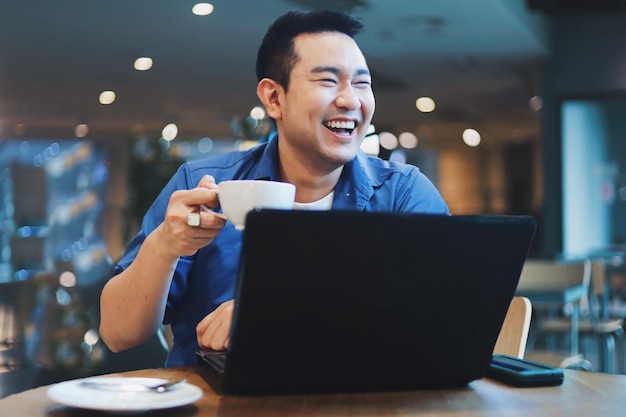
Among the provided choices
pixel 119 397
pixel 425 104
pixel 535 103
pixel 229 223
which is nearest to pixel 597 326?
pixel 425 104

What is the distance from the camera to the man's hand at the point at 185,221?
1084mm

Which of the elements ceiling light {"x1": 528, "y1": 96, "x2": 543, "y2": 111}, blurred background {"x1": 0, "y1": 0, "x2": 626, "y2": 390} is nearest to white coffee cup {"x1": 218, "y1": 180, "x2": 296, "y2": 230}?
blurred background {"x1": 0, "y1": 0, "x2": 626, "y2": 390}

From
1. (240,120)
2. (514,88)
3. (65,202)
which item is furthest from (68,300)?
(514,88)

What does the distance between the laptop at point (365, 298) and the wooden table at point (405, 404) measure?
2 cm

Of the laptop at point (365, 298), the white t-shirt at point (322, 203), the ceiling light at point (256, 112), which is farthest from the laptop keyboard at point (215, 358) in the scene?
the ceiling light at point (256, 112)

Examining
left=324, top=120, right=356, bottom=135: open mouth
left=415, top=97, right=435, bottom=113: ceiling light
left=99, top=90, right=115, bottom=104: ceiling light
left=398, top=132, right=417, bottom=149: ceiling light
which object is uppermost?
left=415, top=97, right=435, bottom=113: ceiling light

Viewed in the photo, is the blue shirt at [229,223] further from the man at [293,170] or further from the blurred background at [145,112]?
the blurred background at [145,112]

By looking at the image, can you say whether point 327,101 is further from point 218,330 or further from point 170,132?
point 170,132

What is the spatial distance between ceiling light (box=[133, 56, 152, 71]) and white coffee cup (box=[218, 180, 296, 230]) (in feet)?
11.5

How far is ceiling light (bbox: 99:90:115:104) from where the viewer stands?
422 cm

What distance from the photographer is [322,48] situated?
61.1 inches

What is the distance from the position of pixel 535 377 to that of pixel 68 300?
3.28 metres

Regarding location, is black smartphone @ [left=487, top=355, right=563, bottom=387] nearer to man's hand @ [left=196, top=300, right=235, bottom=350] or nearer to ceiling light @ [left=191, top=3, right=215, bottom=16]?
man's hand @ [left=196, top=300, right=235, bottom=350]

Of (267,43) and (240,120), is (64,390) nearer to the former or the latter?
(267,43)
